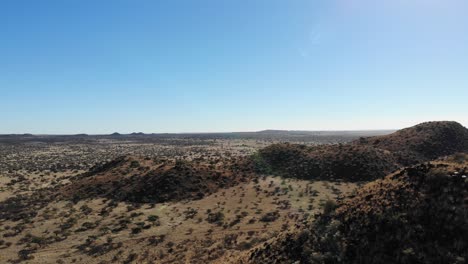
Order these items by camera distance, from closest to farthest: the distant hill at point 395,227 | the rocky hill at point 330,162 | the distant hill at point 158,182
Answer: the distant hill at point 395,227
the distant hill at point 158,182
the rocky hill at point 330,162

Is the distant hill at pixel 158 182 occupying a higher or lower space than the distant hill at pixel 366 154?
lower

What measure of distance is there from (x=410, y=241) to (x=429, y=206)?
5.87 ft

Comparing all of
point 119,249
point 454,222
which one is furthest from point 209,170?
point 454,222

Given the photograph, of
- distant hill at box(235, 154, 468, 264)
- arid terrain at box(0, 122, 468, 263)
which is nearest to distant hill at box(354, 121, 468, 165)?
arid terrain at box(0, 122, 468, 263)

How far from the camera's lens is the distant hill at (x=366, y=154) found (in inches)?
1729

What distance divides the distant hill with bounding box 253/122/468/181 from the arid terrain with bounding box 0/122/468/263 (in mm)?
202

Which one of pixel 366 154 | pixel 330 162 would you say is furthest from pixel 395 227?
pixel 366 154

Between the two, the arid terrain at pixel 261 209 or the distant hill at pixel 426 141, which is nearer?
the arid terrain at pixel 261 209

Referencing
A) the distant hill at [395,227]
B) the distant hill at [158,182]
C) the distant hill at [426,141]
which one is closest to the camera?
the distant hill at [395,227]

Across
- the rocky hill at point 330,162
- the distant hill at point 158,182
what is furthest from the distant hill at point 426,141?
the distant hill at point 158,182

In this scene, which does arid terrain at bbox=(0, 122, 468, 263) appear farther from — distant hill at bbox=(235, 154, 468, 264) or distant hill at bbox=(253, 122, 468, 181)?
distant hill at bbox=(253, 122, 468, 181)

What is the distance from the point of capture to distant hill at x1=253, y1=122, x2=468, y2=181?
43906 millimetres

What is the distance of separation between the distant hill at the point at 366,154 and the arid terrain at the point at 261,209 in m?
0.20

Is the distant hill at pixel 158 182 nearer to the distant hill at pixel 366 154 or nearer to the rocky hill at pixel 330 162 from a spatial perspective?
the rocky hill at pixel 330 162
